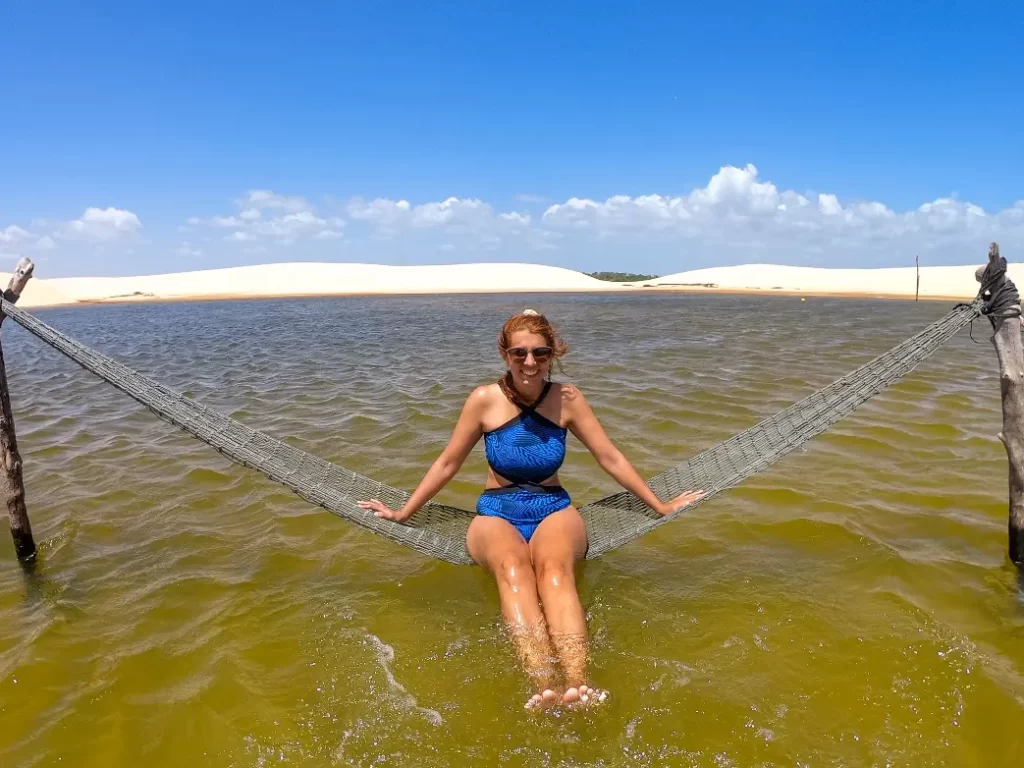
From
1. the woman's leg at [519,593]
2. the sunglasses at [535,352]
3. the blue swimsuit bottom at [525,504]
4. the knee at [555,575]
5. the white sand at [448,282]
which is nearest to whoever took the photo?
the woman's leg at [519,593]

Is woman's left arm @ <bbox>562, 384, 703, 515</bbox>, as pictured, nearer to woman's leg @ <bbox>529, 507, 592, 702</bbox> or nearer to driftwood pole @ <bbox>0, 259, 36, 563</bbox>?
woman's leg @ <bbox>529, 507, 592, 702</bbox>

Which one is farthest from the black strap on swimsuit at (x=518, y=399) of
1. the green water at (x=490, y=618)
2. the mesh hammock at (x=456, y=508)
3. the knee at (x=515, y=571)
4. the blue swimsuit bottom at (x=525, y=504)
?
the green water at (x=490, y=618)

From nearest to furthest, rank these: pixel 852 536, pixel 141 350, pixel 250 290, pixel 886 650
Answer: pixel 886 650, pixel 852 536, pixel 141 350, pixel 250 290

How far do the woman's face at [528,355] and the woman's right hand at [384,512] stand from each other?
1159 mm

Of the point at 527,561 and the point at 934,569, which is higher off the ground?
the point at 527,561

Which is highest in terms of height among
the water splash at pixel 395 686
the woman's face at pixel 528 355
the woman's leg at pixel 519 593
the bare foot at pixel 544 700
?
the woman's face at pixel 528 355

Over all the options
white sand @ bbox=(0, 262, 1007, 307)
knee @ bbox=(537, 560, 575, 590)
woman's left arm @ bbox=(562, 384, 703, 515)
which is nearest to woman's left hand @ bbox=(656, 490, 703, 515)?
woman's left arm @ bbox=(562, 384, 703, 515)

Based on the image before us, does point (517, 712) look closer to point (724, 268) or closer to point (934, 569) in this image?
point (934, 569)

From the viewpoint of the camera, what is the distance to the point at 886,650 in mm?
3236

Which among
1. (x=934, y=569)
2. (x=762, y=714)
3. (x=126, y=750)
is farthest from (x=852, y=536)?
(x=126, y=750)

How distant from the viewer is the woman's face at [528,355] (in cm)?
338

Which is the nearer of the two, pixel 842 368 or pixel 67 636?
pixel 67 636

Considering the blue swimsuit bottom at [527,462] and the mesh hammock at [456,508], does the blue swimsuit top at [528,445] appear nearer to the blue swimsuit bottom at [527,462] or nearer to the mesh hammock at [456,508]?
the blue swimsuit bottom at [527,462]

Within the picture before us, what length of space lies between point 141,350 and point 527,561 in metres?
17.5
